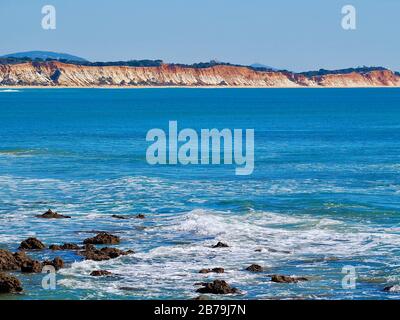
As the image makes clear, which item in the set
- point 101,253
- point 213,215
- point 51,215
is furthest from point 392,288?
point 51,215

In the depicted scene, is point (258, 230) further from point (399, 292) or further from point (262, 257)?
point (399, 292)

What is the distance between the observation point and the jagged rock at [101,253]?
29987 mm

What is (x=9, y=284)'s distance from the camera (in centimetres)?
2547

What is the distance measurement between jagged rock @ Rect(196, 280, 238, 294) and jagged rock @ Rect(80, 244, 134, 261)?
217 inches

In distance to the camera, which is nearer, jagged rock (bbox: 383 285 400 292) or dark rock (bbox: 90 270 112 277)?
jagged rock (bbox: 383 285 400 292)

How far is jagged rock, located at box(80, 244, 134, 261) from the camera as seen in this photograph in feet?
98.4

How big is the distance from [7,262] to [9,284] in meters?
3.00

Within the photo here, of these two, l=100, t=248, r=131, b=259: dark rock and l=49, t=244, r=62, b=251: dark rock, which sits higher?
l=49, t=244, r=62, b=251: dark rock

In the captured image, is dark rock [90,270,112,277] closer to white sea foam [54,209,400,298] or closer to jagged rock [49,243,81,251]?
white sea foam [54,209,400,298]

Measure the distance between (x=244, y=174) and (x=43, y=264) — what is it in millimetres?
29349

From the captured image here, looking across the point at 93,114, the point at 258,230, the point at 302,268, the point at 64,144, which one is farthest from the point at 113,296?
the point at 93,114

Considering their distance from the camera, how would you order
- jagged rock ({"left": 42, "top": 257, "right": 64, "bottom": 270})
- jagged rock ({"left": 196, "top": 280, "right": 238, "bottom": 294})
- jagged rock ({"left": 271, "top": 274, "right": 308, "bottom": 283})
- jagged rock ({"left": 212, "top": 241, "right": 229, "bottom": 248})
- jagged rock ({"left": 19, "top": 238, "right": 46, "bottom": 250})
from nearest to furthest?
1. jagged rock ({"left": 196, "top": 280, "right": 238, "bottom": 294})
2. jagged rock ({"left": 271, "top": 274, "right": 308, "bottom": 283})
3. jagged rock ({"left": 42, "top": 257, "right": 64, "bottom": 270})
4. jagged rock ({"left": 19, "top": 238, "right": 46, "bottom": 250})
5. jagged rock ({"left": 212, "top": 241, "right": 229, "bottom": 248})

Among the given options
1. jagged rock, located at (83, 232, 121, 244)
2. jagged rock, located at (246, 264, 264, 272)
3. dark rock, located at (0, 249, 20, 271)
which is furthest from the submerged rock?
dark rock, located at (0, 249, 20, 271)

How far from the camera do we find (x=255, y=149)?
253 ft
